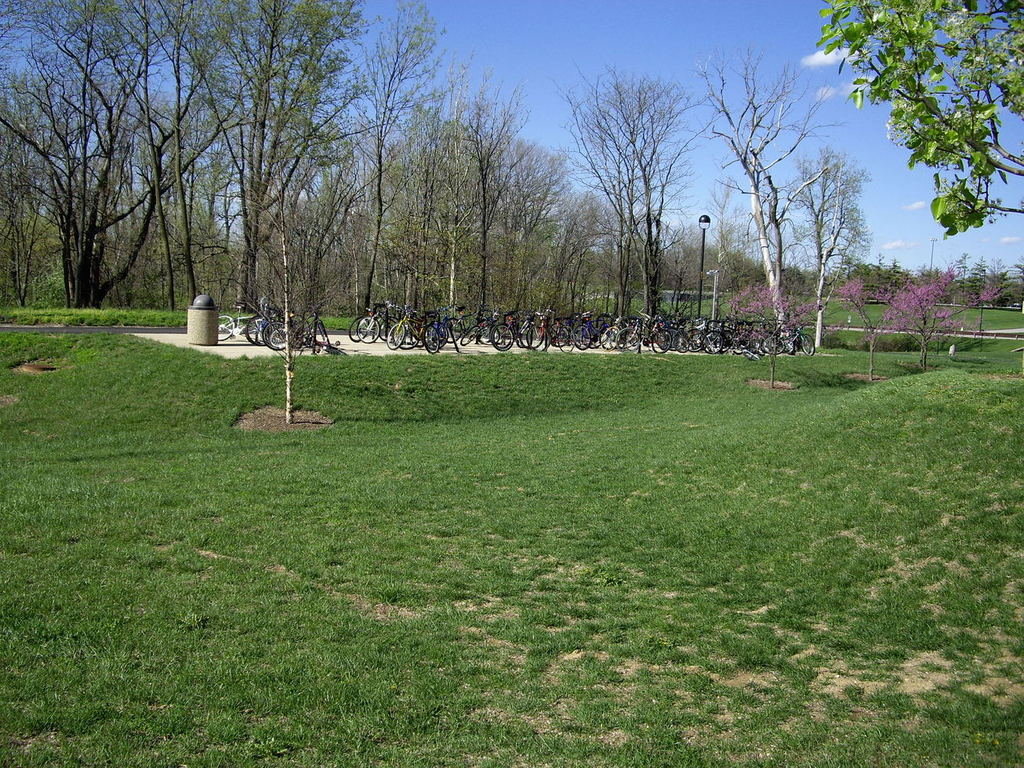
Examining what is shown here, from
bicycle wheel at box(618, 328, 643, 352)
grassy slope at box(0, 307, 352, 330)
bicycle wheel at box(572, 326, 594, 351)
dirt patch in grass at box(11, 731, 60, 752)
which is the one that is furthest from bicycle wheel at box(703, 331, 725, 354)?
dirt patch in grass at box(11, 731, 60, 752)

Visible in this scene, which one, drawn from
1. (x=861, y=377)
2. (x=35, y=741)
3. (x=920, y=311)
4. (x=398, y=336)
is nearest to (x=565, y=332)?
(x=398, y=336)

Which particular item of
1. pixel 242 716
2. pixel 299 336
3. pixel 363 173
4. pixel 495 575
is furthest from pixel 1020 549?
pixel 363 173

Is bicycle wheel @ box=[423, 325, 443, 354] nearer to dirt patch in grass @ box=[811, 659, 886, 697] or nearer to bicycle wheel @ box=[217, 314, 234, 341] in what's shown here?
bicycle wheel @ box=[217, 314, 234, 341]

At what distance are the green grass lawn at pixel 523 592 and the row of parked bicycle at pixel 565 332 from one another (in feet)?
22.3

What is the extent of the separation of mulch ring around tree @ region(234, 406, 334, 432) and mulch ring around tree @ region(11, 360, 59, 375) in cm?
403

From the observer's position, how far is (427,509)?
7.80 metres

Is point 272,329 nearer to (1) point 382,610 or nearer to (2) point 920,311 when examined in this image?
(1) point 382,610

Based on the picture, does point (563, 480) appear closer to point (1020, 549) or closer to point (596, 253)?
point (1020, 549)

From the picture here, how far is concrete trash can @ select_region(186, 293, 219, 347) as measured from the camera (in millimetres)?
16859

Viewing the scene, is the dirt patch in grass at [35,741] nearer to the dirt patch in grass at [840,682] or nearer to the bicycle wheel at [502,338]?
the dirt patch in grass at [840,682]

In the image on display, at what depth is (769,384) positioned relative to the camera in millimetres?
18844

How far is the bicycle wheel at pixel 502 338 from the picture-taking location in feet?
64.6

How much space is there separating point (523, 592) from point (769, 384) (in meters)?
14.5

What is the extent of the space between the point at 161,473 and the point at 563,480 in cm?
445
